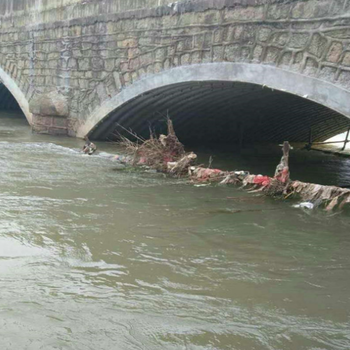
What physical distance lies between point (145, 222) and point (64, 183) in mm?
2138

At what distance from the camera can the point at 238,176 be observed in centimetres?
734

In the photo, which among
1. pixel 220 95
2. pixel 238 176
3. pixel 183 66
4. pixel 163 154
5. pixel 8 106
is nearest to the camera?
pixel 238 176

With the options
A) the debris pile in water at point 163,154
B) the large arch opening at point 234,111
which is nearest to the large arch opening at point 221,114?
the large arch opening at point 234,111

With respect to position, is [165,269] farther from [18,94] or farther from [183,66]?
[18,94]

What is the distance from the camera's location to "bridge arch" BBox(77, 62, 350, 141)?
629cm

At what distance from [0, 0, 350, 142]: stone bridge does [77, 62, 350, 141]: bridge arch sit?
0.7 inches

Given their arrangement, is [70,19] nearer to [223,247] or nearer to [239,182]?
[239,182]

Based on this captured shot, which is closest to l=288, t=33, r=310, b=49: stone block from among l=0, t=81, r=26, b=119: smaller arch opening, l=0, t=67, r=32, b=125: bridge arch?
l=0, t=67, r=32, b=125: bridge arch

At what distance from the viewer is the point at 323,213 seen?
19.2 feet

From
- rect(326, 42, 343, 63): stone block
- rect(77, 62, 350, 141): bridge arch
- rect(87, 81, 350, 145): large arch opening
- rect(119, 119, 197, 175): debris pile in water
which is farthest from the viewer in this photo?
rect(87, 81, 350, 145): large arch opening

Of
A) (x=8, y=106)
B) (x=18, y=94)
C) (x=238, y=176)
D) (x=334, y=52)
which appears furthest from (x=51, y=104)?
(x=8, y=106)

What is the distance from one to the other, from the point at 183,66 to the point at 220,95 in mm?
1533

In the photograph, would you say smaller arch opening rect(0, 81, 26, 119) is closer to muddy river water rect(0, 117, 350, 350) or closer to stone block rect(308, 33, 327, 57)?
muddy river water rect(0, 117, 350, 350)

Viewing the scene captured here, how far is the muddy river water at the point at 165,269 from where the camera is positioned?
9.89 ft
